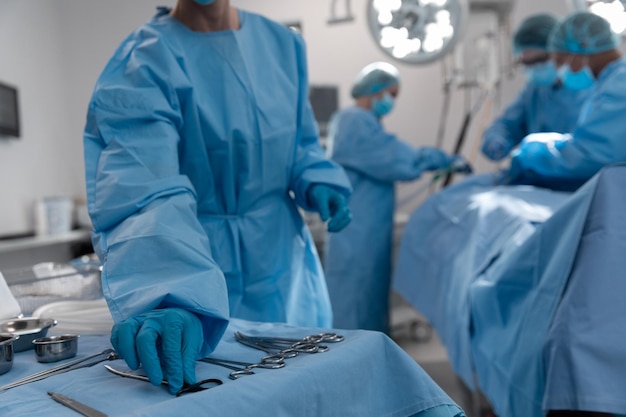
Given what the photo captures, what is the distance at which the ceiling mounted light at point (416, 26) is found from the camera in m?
2.68

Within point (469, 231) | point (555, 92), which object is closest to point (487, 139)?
point (555, 92)

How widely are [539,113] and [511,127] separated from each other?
28cm

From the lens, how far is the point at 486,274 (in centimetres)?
200

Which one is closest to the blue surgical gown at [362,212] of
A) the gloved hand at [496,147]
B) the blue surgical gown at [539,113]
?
the gloved hand at [496,147]

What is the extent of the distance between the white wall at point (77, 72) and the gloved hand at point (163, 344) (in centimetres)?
281

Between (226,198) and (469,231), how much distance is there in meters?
1.31

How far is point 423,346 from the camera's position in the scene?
3.78 m

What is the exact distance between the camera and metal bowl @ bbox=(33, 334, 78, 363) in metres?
0.88

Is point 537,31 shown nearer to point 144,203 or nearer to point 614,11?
point 614,11

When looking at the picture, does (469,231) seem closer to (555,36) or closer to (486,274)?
(486,274)

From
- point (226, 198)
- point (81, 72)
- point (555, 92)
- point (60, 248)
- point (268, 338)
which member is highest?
point (81, 72)

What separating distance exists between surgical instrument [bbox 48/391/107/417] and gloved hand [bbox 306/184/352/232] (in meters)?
0.87

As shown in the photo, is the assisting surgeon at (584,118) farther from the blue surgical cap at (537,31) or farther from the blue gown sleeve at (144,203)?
the blue gown sleeve at (144,203)

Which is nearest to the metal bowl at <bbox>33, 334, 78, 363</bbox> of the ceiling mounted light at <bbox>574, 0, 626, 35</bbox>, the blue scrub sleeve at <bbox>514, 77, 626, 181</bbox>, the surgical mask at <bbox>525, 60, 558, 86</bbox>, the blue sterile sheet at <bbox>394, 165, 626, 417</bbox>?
the blue sterile sheet at <bbox>394, 165, 626, 417</bbox>
